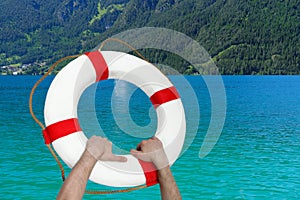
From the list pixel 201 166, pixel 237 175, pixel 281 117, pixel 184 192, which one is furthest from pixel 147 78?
pixel 281 117

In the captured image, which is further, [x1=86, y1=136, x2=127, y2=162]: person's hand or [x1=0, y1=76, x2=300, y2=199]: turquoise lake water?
[x1=0, y1=76, x2=300, y2=199]: turquoise lake water

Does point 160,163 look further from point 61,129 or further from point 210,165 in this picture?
point 210,165

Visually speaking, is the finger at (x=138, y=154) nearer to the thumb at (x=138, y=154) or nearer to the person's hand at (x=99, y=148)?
the thumb at (x=138, y=154)

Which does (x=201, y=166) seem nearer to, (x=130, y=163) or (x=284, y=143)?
(x=284, y=143)

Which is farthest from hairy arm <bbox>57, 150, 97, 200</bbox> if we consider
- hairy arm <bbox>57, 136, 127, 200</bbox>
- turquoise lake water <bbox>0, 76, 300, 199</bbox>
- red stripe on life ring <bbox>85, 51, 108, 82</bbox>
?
turquoise lake water <bbox>0, 76, 300, 199</bbox>

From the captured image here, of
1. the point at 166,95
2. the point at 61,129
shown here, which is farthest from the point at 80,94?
the point at 166,95

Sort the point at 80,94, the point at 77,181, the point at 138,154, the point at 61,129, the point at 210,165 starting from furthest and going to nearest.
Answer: the point at 210,165 → the point at 80,94 → the point at 61,129 → the point at 138,154 → the point at 77,181

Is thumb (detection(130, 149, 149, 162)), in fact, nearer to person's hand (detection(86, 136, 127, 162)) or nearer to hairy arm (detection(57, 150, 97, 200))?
person's hand (detection(86, 136, 127, 162))
